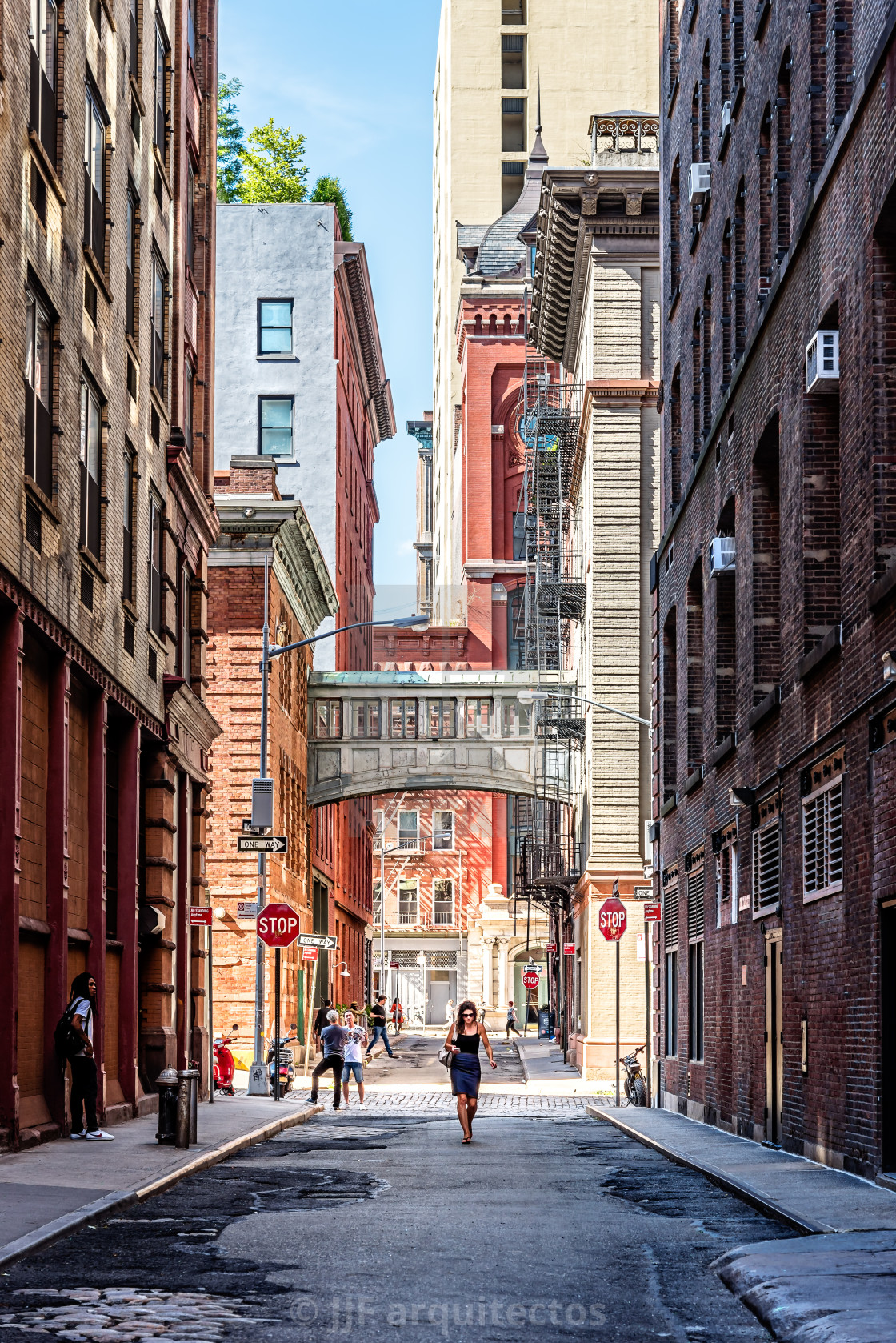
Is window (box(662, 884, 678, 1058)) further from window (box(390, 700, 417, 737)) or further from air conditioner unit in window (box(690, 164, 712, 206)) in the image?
window (box(390, 700, 417, 737))

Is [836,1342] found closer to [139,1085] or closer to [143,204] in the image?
[139,1085]

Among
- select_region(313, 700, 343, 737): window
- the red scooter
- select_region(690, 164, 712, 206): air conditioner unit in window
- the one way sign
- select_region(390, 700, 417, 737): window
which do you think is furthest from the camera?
select_region(313, 700, 343, 737): window

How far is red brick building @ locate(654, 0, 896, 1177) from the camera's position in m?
15.9

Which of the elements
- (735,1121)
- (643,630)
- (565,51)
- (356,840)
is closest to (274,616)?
(643,630)

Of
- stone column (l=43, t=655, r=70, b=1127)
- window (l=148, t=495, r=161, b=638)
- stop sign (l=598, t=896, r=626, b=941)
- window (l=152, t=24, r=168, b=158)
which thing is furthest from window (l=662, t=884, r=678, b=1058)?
window (l=152, t=24, r=168, b=158)

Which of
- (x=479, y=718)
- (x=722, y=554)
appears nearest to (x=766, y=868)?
(x=722, y=554)

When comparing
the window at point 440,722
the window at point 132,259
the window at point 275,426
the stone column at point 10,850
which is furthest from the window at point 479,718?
the stone column at point 10,850

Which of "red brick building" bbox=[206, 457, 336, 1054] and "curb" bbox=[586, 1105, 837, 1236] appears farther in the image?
"red brick building" bbox=[206, 457, 336, 1054]

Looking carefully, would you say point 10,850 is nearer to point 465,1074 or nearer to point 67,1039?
point 67,1039

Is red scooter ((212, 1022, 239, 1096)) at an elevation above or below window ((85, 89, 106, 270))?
below

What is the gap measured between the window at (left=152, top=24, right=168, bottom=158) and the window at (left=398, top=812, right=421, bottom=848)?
81.7m

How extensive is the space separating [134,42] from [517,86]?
265 ft

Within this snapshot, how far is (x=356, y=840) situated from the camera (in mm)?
86938

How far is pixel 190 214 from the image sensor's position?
36688 mm
